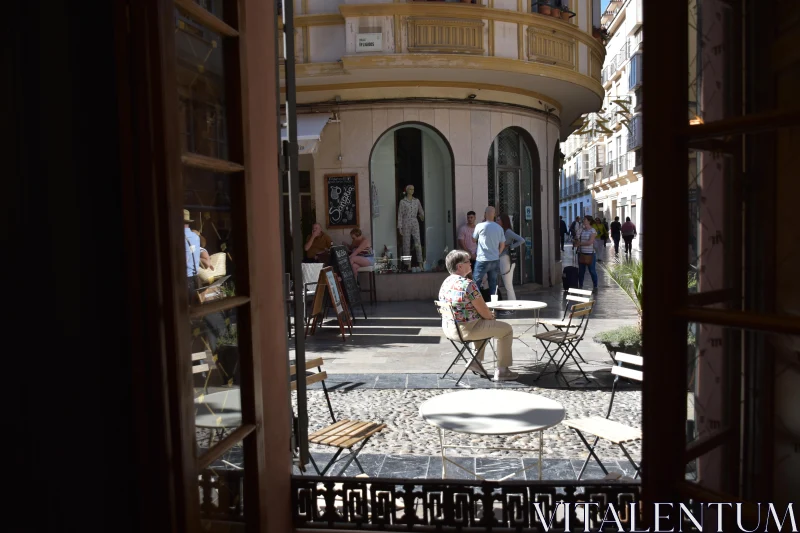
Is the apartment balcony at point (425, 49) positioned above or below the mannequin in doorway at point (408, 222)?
above

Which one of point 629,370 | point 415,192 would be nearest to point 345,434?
point 629,370

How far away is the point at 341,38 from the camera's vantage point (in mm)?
12844

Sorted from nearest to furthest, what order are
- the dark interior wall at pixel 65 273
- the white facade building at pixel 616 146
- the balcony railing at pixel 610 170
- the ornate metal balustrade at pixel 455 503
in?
the dark interior wall at pixel 65 273 < the ornate metal balustrade at pixel 455 503 < the white facade building at pixel 616 146 < the balcony railing at pixel 610 170

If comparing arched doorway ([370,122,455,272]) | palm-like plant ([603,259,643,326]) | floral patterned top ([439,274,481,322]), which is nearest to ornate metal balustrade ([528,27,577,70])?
arched doorway ([370,122,455,272])

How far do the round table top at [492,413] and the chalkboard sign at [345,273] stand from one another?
7.14 metres

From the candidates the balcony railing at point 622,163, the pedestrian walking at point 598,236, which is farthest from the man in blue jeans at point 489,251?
the balcony railing at point 622,163

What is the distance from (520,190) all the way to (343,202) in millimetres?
4278

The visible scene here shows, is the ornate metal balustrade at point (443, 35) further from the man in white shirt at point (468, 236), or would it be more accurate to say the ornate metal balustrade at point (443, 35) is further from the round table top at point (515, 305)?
the round table top at point (515, 305)

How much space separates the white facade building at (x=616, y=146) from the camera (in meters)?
39.2

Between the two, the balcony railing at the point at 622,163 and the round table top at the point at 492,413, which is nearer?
the round table top at the point at 492,413

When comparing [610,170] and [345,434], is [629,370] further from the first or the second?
[610,170]

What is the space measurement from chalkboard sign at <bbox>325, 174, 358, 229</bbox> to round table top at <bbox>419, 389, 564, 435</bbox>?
10.1m

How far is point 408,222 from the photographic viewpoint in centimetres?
1470

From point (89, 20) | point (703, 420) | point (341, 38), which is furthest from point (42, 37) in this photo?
point (341, 38)
